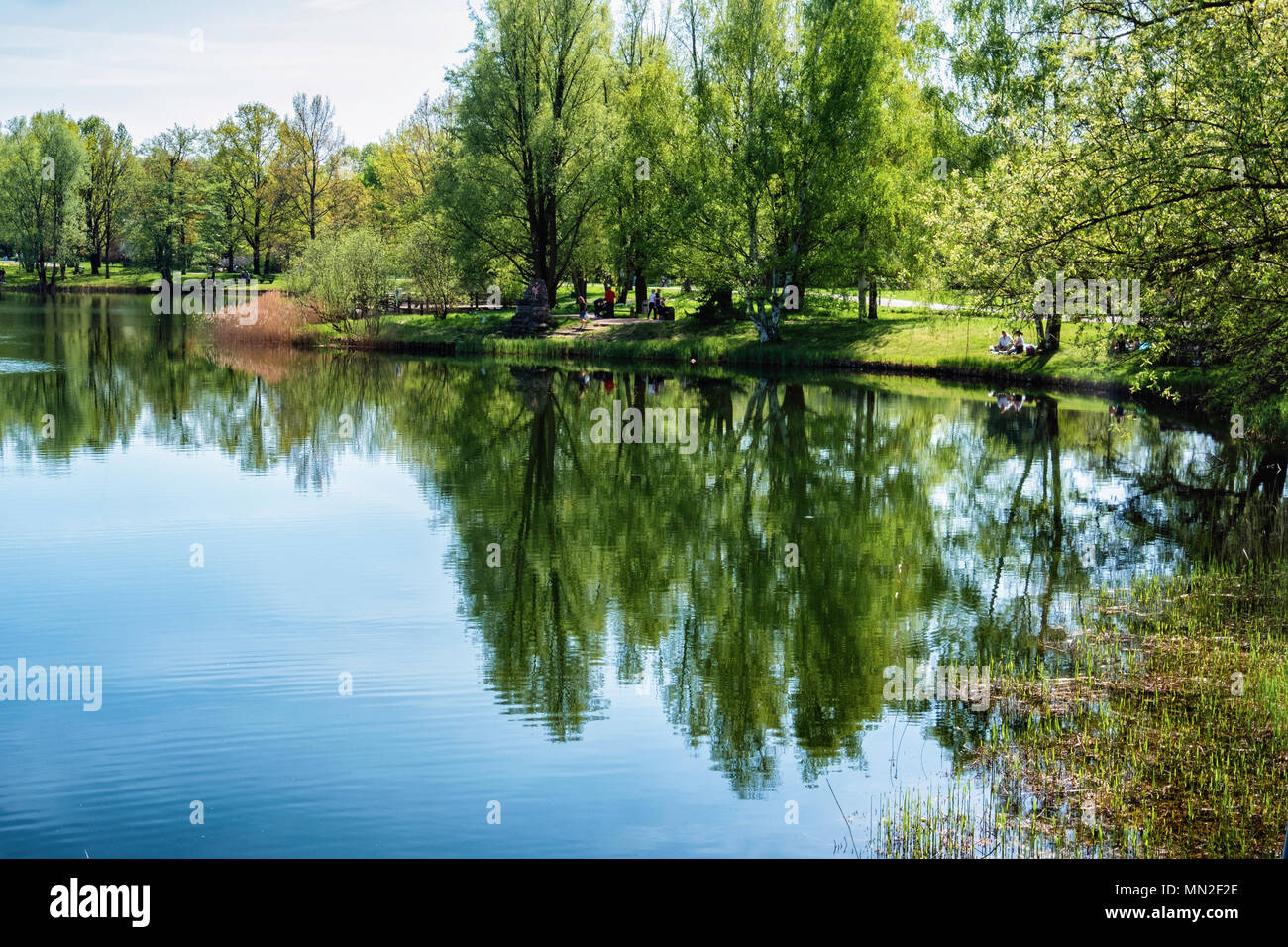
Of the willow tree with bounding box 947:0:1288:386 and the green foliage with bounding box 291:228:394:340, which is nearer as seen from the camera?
the willow tree with bounding box 947:0:1288:386

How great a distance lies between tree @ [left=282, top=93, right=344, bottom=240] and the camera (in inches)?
3285

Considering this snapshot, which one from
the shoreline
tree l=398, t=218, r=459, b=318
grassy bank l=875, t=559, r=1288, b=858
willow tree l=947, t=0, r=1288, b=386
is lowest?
grassy bank l=875, t=559, r=1288, b=858

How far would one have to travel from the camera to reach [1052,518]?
20.9 meters

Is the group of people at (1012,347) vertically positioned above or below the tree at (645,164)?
below

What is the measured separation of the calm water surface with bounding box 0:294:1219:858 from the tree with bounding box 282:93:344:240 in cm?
5532

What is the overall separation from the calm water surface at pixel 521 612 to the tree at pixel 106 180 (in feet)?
258

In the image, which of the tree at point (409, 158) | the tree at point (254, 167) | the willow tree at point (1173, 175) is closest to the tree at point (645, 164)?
the tree at point (409, 158)

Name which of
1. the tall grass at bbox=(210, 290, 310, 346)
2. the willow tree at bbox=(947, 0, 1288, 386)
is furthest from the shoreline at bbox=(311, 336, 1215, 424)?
the willow tree at bbox=(947, 0, 1288, 386)

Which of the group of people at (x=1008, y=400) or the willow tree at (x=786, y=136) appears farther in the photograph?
the willow tree at (x=786, y=136)

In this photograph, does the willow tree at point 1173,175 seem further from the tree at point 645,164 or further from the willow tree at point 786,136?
the tree at point 645,164

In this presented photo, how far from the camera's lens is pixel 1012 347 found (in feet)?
133

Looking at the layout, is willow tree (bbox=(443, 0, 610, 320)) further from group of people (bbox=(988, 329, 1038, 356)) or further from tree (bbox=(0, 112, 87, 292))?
tree (bbox=(0, 112, 87, 292))

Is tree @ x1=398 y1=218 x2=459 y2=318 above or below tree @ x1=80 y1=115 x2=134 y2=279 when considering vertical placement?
below

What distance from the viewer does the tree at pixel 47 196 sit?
89812 millimetres
